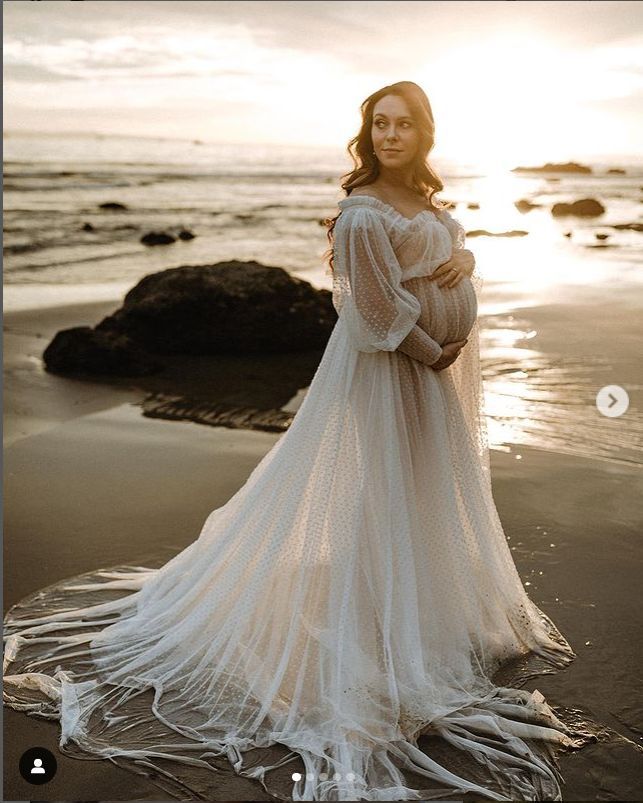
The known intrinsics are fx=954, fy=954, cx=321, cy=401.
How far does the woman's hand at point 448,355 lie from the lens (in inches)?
135

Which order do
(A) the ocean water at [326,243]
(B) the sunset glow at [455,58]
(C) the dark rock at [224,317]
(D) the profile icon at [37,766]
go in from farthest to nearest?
(C) the dark rock at [224,317] → (A) the ocean water at [326,243] → (B) the sunset glow at [455,58] → (D) the profile icon at [37,766]

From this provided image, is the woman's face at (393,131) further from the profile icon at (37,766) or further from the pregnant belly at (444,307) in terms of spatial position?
the profile icon at (37,766)

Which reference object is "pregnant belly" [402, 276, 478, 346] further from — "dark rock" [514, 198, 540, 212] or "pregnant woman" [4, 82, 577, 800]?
"dark rock" [514, 198, 540, 212]

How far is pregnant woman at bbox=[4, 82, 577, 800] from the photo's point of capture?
9.73 feet

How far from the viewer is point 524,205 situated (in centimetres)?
1916

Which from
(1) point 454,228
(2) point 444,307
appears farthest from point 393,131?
(2) point 444,307

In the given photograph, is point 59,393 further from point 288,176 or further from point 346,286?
point 288,176

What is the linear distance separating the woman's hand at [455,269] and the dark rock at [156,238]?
1609 cm

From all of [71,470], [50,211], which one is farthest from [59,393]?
[50,211]

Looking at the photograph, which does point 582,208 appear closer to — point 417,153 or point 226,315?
point 226,315

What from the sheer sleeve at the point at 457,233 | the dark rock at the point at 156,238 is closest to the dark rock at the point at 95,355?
the sheer sleeve at the point at 457,233

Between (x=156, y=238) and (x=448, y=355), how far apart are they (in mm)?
16409

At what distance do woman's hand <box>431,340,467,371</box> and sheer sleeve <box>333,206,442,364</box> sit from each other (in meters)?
0.12

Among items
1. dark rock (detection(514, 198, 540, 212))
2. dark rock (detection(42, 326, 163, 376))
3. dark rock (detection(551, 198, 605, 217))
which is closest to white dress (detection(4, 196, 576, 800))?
dark rock (detection(42, 326, 163, 376))
